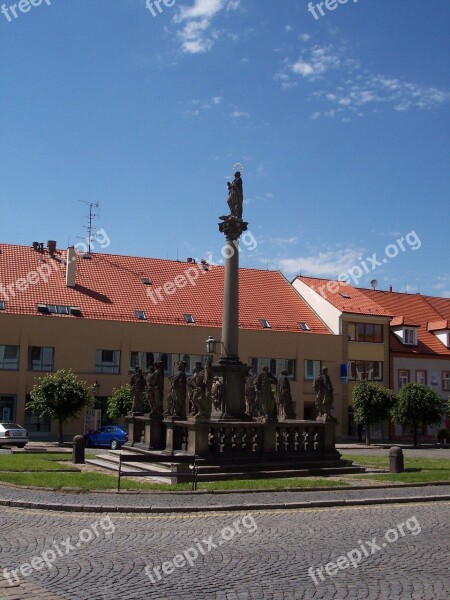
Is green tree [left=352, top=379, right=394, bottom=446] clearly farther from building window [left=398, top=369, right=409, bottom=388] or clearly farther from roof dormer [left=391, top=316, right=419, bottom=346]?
roof dormer [left=391, top=316, right=419, bottom=346]

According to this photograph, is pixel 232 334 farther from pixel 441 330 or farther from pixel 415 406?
pixel 441 330

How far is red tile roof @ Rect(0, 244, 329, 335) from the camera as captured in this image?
4264cm

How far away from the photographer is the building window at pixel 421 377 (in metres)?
50.9

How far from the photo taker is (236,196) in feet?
77.6

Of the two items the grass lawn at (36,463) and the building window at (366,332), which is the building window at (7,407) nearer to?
the grass lawn at (36,463)

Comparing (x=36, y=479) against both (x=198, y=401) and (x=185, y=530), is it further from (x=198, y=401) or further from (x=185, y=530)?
(x=185, y=530)

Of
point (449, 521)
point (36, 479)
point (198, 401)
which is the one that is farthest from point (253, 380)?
point (449, 521)

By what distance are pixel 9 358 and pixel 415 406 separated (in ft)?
74.2

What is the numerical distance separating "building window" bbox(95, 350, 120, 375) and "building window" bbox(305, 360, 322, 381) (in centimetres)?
1242

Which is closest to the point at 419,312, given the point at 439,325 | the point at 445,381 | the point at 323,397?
the point at 439,325

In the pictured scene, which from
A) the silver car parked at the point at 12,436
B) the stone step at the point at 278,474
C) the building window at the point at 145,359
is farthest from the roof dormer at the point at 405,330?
the stone step at the point at 278,474

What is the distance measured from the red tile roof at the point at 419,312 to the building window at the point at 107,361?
755 inches

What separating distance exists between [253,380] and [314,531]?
1407 centimetres

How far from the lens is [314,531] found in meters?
11.7
